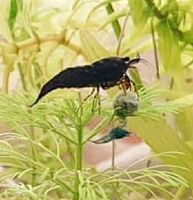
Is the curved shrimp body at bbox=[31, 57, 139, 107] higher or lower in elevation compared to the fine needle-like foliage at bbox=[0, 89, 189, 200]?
higher

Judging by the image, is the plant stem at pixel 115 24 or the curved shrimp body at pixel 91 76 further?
the plant stem at pixel 115 24

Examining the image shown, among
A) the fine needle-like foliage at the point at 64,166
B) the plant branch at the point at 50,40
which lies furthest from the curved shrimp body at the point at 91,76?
the plant branch at the point at 50,40

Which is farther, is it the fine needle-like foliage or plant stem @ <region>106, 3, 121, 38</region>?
plant stem @ <region>106, 3, 121, 38</region>

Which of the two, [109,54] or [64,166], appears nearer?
[64,166]

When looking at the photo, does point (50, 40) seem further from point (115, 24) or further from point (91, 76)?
point (91, 76)

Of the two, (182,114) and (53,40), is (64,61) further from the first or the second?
(182,114)

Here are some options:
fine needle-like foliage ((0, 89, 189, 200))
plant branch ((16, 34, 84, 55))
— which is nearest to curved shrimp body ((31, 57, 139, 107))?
fine needle-like foliage ((0, 89, 189, 200))

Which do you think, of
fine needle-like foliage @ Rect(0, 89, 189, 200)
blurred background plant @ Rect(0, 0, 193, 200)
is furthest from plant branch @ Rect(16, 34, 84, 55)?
fine needle-like foliage @ Rect(0, 89, 189, 200)

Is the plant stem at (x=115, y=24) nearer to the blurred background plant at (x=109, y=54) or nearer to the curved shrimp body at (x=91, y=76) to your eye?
the blurred background plant at (x=109, y=54)

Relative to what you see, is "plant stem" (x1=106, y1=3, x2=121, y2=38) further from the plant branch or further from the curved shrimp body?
the curved shrimp body

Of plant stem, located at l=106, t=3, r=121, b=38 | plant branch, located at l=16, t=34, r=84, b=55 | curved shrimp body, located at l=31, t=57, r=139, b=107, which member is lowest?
curved shrimp body, located at l=31, t=57, r=139, b=107

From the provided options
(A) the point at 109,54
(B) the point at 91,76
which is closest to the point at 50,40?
(A) the point at 109,54

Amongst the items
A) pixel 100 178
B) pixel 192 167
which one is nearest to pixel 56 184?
pixel 100 178
